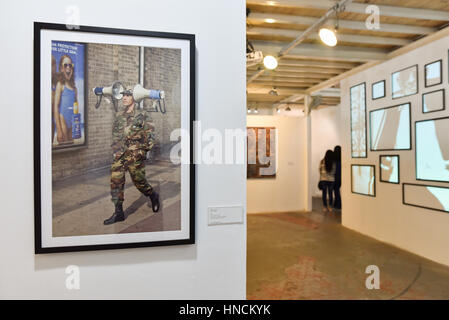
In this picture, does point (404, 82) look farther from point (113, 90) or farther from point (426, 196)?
point (113, 90)

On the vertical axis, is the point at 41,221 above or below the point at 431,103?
below

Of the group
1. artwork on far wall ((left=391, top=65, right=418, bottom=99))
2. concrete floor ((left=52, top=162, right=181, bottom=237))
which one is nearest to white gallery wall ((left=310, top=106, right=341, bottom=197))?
artwork on far wall ((left=391, top=65, right=418, bottom=99))

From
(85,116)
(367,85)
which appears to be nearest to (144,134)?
(85,116)

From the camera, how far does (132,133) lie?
1.51 meters

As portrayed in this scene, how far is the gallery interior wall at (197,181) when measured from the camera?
1434 millimetres

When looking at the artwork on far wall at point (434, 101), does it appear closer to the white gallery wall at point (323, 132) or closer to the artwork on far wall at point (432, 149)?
the artwork on far wall at point (432, 149)

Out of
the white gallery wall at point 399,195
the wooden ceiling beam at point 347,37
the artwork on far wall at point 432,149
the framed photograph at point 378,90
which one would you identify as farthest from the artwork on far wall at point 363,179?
the wooden ceiling beam at point 347,37

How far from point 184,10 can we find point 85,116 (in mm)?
738

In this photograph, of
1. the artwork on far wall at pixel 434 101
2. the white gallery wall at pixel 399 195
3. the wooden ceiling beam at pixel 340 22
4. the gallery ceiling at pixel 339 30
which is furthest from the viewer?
the white gallery wall at pixel 399 195

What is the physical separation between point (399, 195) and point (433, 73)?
1771 mm

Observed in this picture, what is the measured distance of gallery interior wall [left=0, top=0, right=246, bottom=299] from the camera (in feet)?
4.70

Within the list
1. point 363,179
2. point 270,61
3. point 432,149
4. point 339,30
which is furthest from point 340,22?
point 363,179

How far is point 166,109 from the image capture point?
5.04 feet

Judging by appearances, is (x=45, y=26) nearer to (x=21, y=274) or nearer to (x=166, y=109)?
(x=166, y=109)
